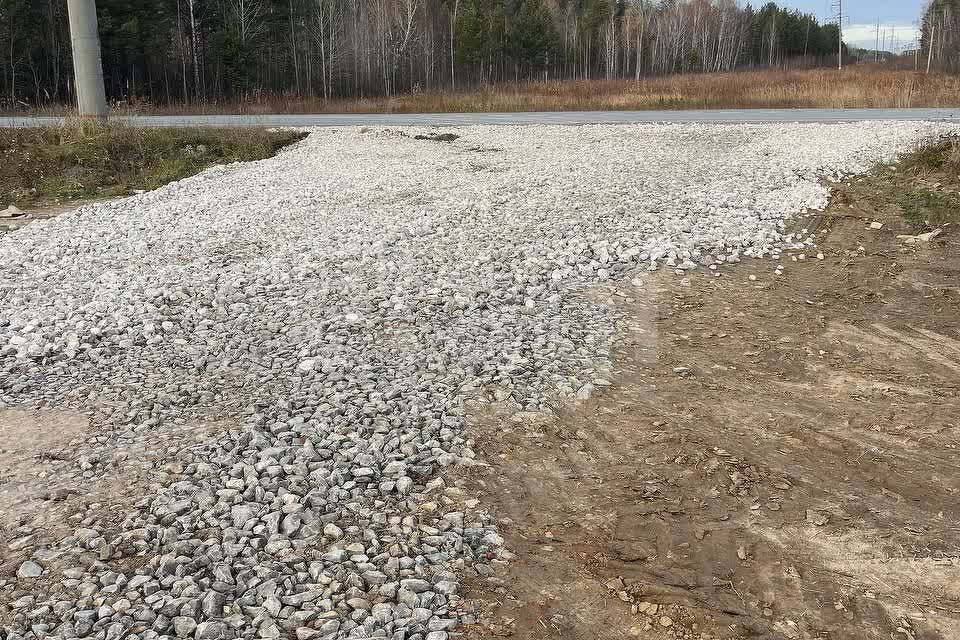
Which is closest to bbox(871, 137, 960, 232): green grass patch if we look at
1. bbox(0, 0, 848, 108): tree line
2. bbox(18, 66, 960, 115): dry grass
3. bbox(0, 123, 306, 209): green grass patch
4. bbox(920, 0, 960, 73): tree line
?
bbox(18, 66, 960, 115): dry grass

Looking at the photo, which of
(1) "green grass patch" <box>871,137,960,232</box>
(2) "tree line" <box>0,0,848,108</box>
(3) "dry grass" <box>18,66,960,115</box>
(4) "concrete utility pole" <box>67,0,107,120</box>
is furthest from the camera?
(2) "tree line" <box>0,0,848,108</box>

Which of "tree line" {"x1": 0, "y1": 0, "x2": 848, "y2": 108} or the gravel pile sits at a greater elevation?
"tree line" {"x1": 0, "y1": 0, "x2": 848, "y2": 108}

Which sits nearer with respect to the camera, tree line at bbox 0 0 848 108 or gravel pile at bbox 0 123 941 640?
gravel pile at bbox 0 123 941 640

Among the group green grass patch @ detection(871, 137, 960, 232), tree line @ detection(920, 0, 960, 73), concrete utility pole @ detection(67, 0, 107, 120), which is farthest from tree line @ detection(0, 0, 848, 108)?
green grass patch @ detection(871, 137, 960, 232)

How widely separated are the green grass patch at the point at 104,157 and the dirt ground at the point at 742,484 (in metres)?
12.0

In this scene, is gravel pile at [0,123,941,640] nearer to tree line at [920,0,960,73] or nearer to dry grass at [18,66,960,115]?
dry grass at [18,66,960,115]

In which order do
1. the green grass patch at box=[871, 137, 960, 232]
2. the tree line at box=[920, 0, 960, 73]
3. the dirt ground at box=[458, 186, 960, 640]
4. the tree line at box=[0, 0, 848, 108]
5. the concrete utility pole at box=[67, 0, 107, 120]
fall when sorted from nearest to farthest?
the dirt ground at box=[458, 186, 960, 640]
the green grass patch at box=[871, 137, 960, 232]
the concrete utility pole at box=[67, 0, 107, 120]
the tree line at box=[0, 0, 848, 108]
the tree line at box=[920, 0, 960, 73]

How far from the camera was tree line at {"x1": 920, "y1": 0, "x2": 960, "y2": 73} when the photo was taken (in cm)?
5581

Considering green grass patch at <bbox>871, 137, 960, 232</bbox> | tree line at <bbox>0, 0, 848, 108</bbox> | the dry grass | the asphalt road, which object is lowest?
green grass patch at <bbox>871, 137, 960, 232</bbox>

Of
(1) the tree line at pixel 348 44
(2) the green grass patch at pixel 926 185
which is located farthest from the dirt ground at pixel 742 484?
(1) the tree line at pixel 348 44

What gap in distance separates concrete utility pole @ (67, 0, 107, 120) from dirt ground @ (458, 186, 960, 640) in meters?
16.1

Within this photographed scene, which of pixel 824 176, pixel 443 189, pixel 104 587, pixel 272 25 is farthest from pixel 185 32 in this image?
pixel 104 587

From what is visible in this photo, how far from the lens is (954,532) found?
3869mm

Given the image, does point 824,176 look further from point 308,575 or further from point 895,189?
point 308,575
